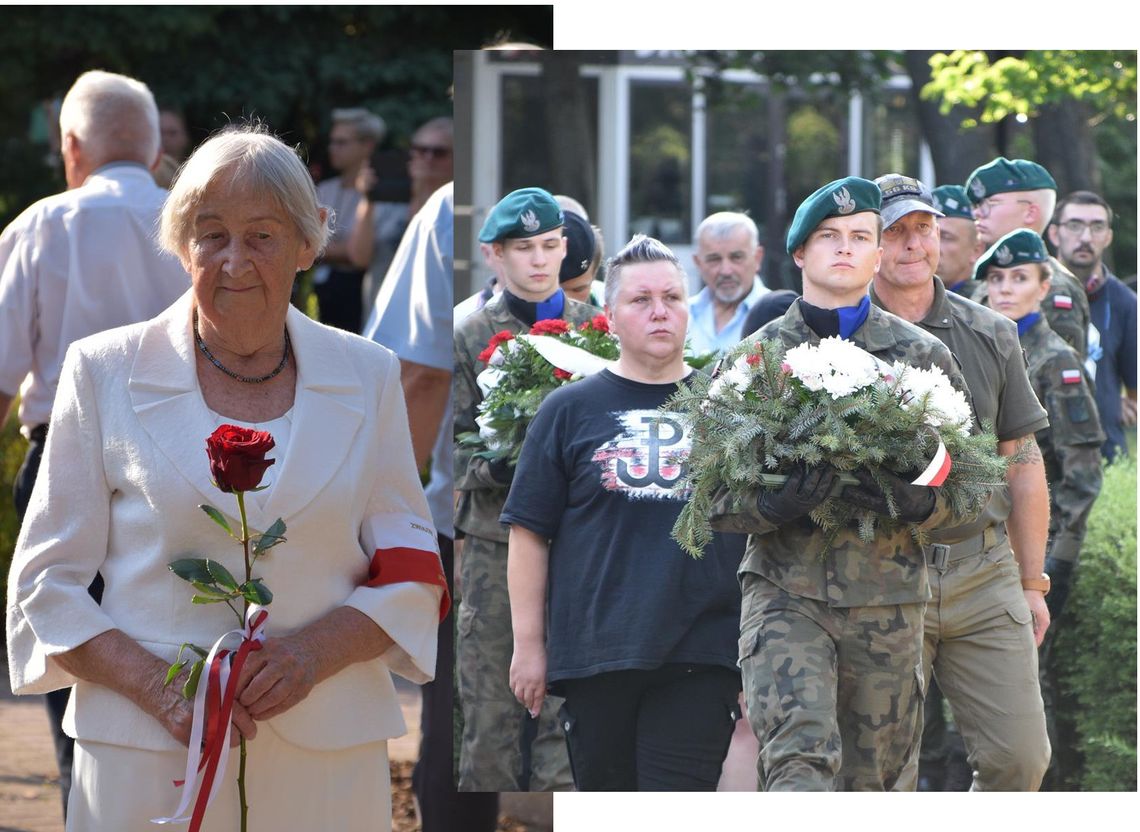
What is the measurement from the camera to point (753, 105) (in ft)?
17.6

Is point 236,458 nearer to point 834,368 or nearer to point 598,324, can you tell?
point 834,368

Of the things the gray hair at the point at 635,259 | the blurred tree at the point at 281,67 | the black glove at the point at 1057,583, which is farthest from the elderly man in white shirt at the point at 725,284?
the blurred tree at the point at 281,67

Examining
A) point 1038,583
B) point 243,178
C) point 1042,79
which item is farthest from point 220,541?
point 1042,79

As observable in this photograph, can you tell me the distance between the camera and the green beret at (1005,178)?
5.17 meters

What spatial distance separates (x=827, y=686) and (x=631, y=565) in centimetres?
72

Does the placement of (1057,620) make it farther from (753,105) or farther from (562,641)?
(753,105)

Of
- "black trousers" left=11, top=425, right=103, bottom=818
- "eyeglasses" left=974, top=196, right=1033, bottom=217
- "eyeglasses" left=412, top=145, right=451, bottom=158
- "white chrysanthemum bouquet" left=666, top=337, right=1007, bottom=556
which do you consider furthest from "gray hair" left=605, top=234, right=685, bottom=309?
"eyeglasses" left=412, top=145, right=451, bottom=158

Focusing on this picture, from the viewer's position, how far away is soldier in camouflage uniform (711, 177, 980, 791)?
446cm

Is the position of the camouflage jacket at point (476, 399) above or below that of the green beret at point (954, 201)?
below

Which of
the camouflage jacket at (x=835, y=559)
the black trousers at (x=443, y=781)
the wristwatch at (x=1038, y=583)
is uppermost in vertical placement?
the camouflage jacket at (x=835, y=559)

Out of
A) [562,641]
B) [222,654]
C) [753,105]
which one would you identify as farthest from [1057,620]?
[222,654]

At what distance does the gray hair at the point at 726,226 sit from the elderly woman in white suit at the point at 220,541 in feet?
6.48

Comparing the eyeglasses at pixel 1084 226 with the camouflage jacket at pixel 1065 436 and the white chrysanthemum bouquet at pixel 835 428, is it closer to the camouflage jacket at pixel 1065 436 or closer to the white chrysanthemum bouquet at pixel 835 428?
the camouflage jacket at pixel 1065 436

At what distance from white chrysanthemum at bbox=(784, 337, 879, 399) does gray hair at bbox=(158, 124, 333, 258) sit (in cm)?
148
